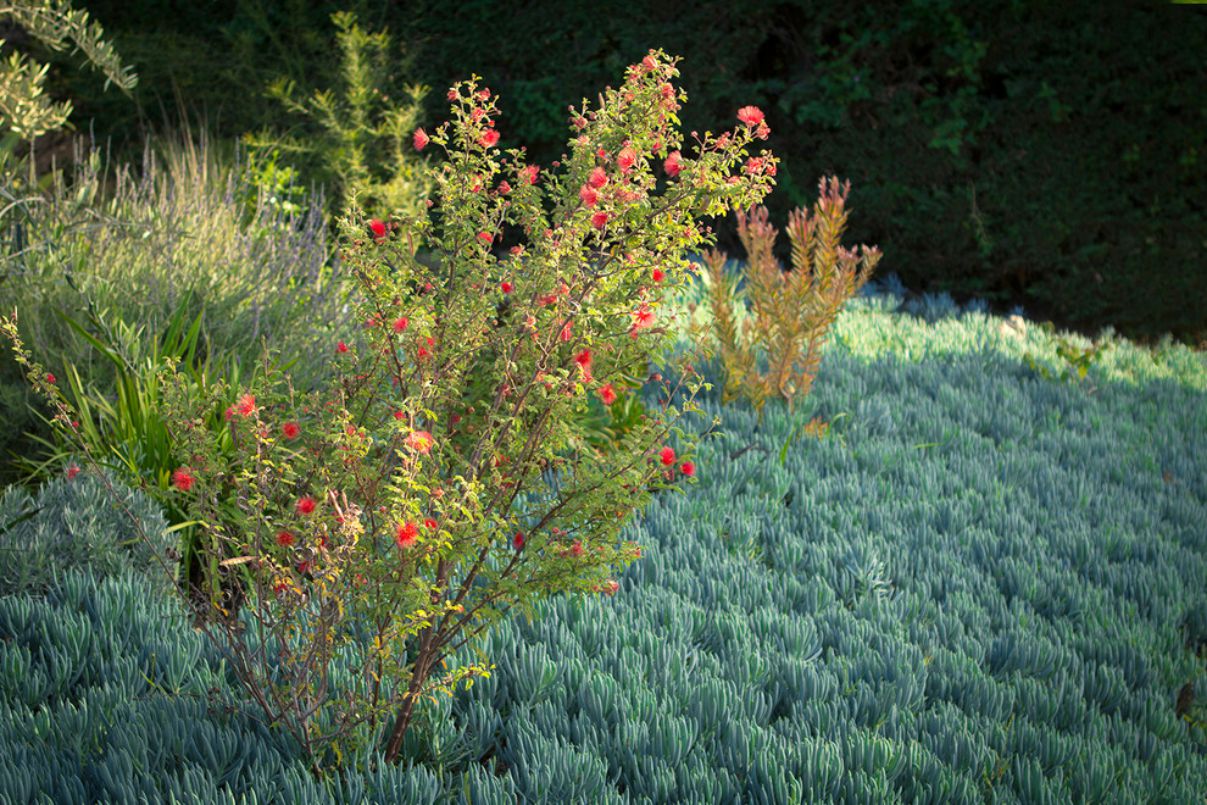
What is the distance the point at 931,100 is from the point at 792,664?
5.90 m

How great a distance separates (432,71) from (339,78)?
740mm

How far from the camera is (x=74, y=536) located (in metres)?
2.95

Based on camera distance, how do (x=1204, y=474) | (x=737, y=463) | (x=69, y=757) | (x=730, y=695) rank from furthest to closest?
(x=1204, y=474), (x=737, y=463), (x=730, y=695), (x=69, y=757)

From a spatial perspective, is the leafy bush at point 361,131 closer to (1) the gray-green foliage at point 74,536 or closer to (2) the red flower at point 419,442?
(1) the gray-green foliage at point 74,536

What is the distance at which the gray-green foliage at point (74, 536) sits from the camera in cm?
285

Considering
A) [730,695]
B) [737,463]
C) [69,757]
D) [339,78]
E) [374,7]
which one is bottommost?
[69,757]

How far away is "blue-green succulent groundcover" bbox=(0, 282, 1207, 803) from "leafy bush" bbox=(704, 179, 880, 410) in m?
0.43

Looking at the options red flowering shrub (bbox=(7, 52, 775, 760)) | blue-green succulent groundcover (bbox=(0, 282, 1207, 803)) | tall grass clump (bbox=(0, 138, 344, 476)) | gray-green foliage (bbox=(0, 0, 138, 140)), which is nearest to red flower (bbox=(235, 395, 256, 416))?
red flowering shrub (bbox=(7, 52, 775, 760))

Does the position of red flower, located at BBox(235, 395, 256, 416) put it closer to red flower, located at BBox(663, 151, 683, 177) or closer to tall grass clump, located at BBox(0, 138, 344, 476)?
red flower, located at BBox(663, 151, 683, 177)

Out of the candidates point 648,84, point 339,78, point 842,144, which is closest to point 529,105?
point 339,78

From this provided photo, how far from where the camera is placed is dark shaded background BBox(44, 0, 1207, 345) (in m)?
7.19

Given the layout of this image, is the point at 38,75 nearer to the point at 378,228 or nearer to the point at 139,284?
the point at 139,284

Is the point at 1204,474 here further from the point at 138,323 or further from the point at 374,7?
the point at 374,7

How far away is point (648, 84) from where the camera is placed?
232 cm
